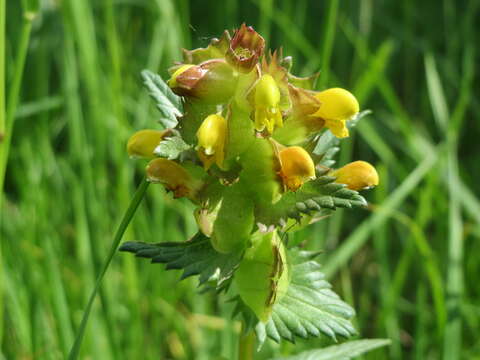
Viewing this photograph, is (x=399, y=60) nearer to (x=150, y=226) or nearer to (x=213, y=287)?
(x=150, y=226)

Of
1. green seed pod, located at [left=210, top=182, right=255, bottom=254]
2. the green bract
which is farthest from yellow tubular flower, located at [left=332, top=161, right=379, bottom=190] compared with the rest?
green seed pod, located at [left=210, top=182, right=255, bottom=254]

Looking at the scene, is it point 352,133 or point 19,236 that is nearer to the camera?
point 19,236

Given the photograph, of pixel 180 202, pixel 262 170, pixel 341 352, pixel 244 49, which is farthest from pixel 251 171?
pixel 180 202

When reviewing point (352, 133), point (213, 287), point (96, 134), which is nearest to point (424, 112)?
point (352, 133)

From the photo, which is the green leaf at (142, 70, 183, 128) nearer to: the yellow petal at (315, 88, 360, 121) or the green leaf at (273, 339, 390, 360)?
the yellow petal at (315, 88, 360, 121)

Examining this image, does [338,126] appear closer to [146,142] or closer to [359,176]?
[359,176]

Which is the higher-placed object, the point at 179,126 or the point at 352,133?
the point at 179,126

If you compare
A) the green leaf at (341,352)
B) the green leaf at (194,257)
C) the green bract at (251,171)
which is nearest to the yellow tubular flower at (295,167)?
the green bract at (251,171)
